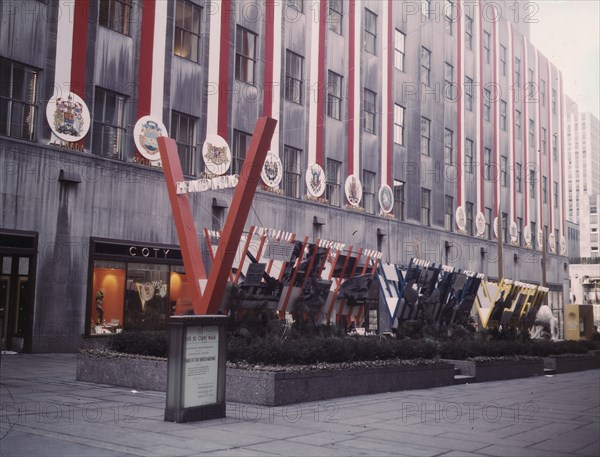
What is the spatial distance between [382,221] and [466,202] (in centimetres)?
1231

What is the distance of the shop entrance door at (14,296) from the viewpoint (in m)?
23.0

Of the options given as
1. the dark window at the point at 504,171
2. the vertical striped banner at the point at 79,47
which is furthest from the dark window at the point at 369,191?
the dark window at the point at 504,171

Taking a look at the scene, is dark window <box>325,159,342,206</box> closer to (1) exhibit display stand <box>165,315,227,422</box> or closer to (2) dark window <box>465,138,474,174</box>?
(2) dark window <box>465,138,474,174</box>

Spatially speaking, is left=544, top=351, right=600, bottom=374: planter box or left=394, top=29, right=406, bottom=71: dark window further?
left=394, top=29, right=406, bottom=71: dark window

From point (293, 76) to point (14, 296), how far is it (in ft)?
57.1

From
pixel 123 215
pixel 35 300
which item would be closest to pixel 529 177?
pixel 123 215

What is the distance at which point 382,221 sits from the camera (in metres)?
39.9

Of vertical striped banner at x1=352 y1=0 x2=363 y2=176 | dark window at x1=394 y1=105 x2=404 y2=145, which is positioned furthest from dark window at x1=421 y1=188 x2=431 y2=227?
vertical striped banner at x1=352 y1=0 x2=363 y2=176

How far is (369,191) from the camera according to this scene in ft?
129

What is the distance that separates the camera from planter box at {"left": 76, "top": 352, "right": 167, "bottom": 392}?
1448cm

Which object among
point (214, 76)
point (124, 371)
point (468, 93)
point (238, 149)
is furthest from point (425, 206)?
point (124, 371)

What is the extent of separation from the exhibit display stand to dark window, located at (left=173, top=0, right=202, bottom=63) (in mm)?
19846

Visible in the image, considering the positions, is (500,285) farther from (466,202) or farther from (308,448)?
(308,448)

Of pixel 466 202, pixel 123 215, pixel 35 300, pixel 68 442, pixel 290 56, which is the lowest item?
pixel 68 442
